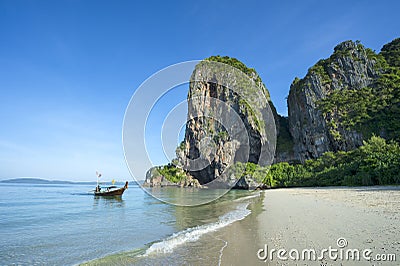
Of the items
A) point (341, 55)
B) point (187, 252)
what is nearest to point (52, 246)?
point (187, 252)

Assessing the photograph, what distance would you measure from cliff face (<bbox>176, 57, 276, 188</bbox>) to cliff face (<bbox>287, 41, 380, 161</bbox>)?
10.6 m

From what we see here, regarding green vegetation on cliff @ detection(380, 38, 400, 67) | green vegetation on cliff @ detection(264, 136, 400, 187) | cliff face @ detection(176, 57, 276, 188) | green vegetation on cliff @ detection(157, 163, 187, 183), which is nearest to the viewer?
green vegetation on cliff @ detection(264, 136, 400, 187)

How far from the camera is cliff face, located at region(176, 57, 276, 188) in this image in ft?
245

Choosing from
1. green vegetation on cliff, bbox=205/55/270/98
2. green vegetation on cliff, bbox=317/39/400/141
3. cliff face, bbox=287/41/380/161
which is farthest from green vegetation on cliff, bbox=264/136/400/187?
green vegetation on cliff, bbox=205/55/270/98

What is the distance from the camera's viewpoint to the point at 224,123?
3260 inches

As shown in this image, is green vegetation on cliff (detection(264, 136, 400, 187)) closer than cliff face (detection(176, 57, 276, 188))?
Yes

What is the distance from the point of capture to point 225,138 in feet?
251

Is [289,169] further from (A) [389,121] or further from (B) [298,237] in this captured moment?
(B) [298,237]

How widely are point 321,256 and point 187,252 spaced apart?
338 centimetres

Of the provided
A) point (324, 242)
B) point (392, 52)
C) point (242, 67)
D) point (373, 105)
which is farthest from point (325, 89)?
point (324, 242)

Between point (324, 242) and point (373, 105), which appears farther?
point (373, 105)

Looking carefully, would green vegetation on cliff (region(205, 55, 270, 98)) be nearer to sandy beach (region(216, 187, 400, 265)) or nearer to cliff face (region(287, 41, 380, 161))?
cliff face (region(287, 41, 380, 161))

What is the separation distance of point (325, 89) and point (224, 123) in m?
32.6

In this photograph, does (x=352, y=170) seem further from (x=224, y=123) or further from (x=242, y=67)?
(x=242, y=67)
